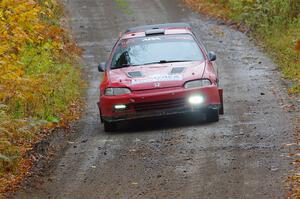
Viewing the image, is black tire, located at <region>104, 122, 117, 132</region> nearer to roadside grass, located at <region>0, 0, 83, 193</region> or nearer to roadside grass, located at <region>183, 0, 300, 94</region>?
roadside grass, located at <region>0, 0, 83, 193</region>

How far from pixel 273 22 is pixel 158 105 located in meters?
13.9

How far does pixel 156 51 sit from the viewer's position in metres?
13.7

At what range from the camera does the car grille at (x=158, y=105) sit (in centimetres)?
1229

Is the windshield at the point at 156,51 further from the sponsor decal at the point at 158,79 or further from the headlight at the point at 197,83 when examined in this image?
the headlight at the point at 197,83

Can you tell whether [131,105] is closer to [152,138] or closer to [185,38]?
[152,138]

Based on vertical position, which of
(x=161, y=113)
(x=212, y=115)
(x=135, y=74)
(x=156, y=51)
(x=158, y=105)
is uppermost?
(x=135, y=74)

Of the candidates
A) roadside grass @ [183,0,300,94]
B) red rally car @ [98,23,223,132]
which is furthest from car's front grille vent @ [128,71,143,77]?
roadside grass @ [183,0,300,94]

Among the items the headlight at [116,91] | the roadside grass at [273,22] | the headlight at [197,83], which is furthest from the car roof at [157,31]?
the roadside grass at [273,22]

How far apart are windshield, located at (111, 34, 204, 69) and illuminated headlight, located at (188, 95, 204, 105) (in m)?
1.28

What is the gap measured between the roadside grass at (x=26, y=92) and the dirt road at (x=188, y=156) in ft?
1.70

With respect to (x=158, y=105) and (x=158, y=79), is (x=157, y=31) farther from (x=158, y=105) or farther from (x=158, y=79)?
(x=158, y=105)

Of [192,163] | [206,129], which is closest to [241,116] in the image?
[206,129]

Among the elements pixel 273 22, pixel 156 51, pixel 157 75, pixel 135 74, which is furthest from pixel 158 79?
pixel 273 22

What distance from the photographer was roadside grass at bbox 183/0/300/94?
20.4m
